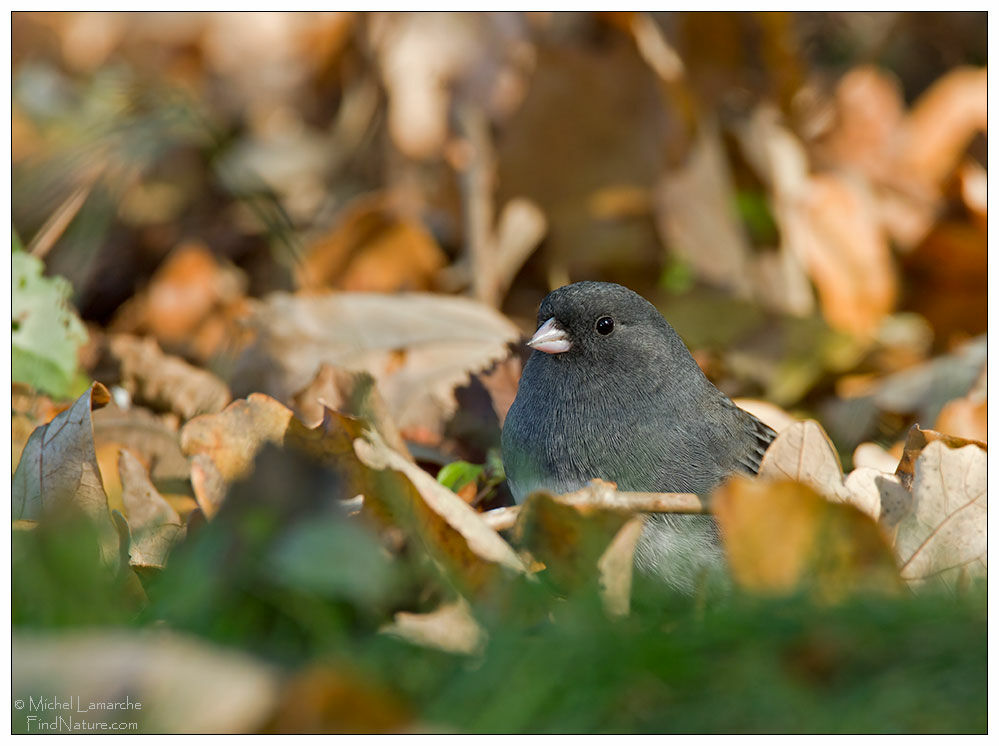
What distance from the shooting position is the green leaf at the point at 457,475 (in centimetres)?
161

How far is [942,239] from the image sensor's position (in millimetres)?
3139

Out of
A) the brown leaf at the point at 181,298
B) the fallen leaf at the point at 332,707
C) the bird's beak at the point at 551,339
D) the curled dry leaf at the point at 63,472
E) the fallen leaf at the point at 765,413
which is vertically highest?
the bird's beak at the point at 551,339

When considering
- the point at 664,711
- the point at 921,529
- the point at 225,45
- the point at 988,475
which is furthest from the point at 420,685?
the point at 225,45

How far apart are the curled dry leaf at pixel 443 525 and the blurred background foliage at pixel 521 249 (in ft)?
0.14

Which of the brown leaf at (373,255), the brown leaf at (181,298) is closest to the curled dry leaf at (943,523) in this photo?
the brown leaf at (373,255)

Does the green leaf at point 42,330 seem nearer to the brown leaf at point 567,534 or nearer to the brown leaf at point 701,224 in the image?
the brown leaf at point 567,534

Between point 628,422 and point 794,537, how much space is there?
52cm

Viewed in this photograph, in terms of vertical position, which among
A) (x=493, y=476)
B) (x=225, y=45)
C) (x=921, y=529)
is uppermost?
(x=225, y=45)

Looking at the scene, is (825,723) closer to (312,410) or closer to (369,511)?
(369,511)

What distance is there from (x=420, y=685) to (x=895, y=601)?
0.43m

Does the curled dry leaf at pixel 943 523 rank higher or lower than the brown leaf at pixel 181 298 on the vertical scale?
higher

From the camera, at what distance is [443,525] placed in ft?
3.76

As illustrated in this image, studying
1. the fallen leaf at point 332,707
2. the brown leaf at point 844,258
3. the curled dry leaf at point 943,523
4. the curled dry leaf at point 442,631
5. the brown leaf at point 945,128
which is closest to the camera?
the fallen leaf at point 332,707

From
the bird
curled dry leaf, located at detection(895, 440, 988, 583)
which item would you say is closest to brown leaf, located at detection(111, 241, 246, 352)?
the bird
